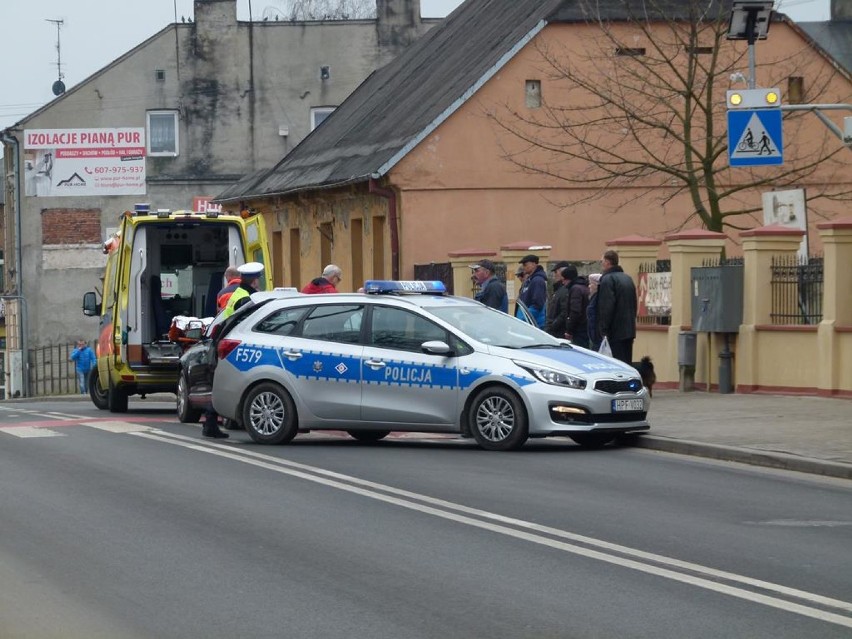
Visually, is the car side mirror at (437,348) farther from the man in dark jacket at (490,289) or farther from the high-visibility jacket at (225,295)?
the man in dark jacket at (490,289)

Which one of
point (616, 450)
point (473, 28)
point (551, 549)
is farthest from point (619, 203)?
point (551, 549)

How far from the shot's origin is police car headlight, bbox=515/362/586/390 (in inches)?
613

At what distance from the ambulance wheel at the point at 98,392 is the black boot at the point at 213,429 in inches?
272

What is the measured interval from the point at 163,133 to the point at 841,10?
83.6 feet

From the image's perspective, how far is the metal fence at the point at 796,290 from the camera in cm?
2077

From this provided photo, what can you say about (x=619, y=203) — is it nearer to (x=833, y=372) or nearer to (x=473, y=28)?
(x=473, y=28)

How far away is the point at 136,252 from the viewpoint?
72.1ft

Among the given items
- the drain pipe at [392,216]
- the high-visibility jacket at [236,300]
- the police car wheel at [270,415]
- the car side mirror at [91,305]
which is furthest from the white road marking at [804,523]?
the drain pipe at [392,216]

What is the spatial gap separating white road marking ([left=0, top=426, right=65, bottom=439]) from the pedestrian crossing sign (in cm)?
881

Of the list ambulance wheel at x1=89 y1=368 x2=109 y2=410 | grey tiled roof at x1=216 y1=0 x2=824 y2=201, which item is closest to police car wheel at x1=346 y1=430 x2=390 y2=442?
ambulance wheel at x1=89 y1=368 x2=109 y2=410

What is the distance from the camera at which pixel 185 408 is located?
19.9 m

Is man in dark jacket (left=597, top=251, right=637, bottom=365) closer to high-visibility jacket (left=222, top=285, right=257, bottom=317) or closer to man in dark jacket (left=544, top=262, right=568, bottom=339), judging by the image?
man in dark jacket (left=544, top=262, right=568, bottom=339)

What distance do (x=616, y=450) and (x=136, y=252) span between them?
842 cm

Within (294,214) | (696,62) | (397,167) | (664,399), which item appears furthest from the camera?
(294,214)
